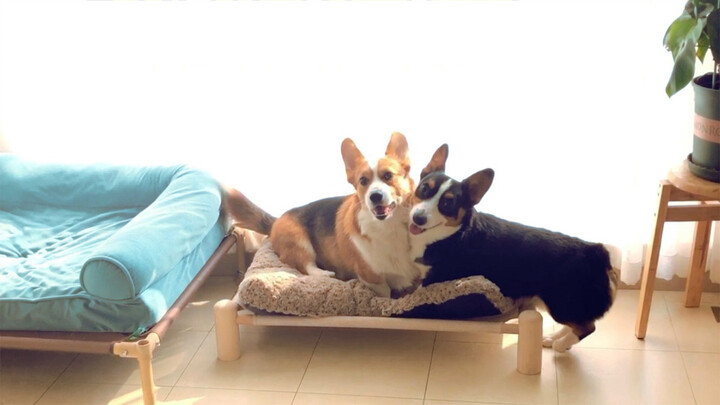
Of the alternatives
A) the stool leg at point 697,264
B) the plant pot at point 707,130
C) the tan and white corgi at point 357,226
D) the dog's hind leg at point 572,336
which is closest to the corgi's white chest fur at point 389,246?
the tan and white corgi at point 357,226

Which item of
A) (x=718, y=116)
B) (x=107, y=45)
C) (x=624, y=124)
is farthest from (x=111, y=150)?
(x=718, y=116)

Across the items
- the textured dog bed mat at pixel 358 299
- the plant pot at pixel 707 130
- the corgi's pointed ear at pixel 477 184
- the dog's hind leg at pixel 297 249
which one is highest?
the plant pot at pixel 707 130

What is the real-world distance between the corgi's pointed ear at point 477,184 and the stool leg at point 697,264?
31.1 inches

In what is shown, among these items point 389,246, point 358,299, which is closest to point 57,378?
point 358,299

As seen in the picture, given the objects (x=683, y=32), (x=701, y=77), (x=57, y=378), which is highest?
(x=683, y=32)

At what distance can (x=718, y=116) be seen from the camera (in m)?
2.04

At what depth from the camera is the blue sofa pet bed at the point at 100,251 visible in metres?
2.25

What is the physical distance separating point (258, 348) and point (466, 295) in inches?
28.5

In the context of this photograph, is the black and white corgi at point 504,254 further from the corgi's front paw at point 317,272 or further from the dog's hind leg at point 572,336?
the corgi's front paw at point 317,272

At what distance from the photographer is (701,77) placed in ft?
7.13

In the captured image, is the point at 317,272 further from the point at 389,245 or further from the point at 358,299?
the point at 389,245

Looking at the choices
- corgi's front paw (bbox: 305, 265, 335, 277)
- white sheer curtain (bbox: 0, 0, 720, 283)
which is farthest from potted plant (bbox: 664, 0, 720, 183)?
corgi's front paw (bbox: 305, 265, 335, 277)

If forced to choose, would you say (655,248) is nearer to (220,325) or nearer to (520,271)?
(520,271)

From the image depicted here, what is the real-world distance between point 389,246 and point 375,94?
1.88 feet
